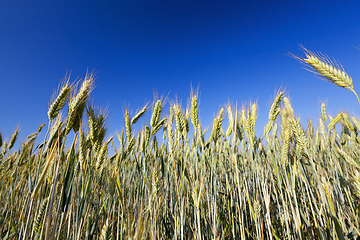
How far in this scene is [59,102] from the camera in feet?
3.97

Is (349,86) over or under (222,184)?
over

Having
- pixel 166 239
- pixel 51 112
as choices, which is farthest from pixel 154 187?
pixel 51 112

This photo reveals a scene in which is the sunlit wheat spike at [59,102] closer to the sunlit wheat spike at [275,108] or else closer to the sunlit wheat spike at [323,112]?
the sunlit wheat spike at [275,108]

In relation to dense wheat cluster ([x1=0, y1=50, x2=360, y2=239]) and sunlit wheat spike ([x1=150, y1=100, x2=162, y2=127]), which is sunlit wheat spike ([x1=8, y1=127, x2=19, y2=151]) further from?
sunlit wheat spike ([x1=150, y1=100, x2=162, y2=127])

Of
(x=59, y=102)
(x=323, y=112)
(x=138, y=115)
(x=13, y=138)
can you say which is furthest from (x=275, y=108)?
(x=13, y=138)

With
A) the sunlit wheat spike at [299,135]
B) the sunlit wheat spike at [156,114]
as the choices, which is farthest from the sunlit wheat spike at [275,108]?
the sunlit wheat spike at [156,114]

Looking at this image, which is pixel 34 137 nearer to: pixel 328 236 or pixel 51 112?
pixel 51 112

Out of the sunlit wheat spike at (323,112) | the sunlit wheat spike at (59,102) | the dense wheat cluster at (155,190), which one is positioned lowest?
the dense wheat cluster at (155,190)

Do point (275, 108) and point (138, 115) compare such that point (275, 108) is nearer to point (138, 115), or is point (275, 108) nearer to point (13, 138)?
point (138, 115)

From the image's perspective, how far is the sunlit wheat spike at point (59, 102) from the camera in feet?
3.83

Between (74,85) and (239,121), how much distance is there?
5.94ft

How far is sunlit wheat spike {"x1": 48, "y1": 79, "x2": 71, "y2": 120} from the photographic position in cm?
117

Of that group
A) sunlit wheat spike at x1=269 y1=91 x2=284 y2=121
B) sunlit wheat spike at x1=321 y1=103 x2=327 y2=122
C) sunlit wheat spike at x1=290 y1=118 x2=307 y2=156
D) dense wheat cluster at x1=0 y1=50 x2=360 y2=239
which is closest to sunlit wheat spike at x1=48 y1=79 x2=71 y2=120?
dense wheat cluster at x1=0 y1=50 x2=360 y2=239

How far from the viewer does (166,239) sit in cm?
157
